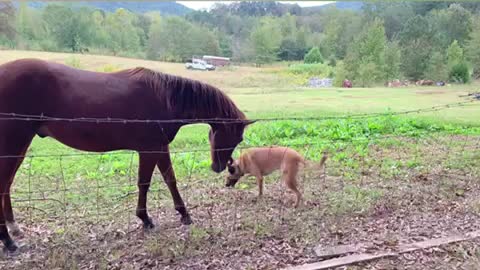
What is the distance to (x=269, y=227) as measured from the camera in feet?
12.5

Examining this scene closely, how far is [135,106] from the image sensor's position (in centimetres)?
369

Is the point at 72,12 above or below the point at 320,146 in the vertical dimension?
above

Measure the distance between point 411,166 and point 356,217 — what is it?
2254mm

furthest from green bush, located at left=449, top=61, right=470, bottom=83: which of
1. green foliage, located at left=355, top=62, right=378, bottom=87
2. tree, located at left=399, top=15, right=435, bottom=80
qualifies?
green foliage, located at left=355, top=62, right=378, bottom=87

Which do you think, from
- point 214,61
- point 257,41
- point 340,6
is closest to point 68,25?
point 214,61

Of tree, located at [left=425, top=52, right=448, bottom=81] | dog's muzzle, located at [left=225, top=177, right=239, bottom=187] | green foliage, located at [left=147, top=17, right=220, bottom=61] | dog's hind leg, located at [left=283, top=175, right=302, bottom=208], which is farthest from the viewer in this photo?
green foliage, located at [left=147, top=17, right=220, bottom=61]

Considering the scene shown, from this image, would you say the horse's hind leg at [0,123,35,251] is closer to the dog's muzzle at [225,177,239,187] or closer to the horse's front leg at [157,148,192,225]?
the horse's front leg at [157,148,192,225]

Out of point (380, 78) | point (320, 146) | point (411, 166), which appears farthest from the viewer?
point (380, 78)

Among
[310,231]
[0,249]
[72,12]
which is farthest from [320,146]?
[72,12]

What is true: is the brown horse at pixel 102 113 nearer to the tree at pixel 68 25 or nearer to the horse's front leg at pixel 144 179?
the horse's front leg at pixel 144 179

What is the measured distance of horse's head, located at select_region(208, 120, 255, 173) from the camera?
13.4ft

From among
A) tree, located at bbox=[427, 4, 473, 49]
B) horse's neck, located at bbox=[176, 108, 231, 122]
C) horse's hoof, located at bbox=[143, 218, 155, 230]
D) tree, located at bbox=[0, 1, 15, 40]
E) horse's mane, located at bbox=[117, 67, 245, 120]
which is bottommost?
horse's hoof, located at bbox=[143, 218, 155, 230]

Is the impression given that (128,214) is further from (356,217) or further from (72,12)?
(72,12)

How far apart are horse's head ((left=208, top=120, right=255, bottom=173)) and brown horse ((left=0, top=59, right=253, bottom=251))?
0.04ft
